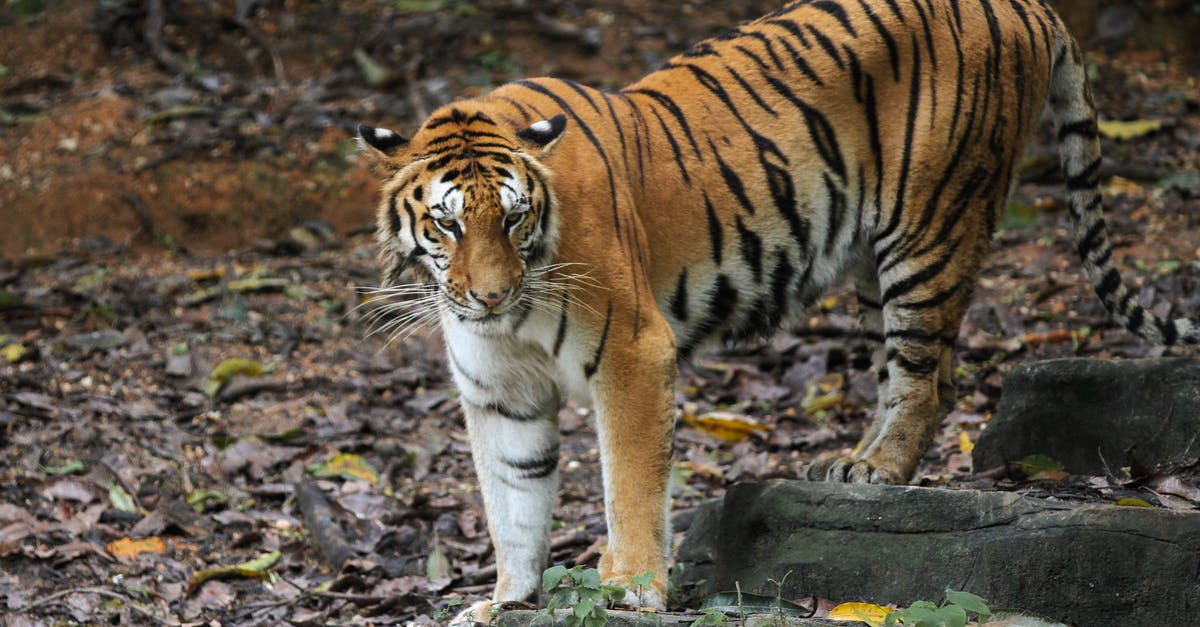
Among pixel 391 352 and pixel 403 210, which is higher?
pixel 403 210

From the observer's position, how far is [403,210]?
3.94 m

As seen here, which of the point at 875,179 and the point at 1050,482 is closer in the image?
the point at 1050,482

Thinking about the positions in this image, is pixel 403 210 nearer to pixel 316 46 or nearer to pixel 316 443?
pixel 316 443

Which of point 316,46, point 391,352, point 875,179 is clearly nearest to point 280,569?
point 391,352

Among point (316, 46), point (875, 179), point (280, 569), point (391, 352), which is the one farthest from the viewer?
point (316, 46)

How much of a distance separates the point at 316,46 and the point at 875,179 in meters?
7.05

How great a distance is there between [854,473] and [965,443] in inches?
44.2

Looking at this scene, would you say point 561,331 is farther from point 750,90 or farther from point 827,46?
point 827,46

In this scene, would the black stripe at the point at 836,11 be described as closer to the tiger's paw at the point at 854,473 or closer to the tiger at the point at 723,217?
the tiger at the point at 723,217

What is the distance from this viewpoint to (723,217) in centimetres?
454

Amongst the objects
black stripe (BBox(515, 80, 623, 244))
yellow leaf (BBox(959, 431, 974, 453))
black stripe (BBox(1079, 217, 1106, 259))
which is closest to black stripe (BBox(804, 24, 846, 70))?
black stripe (BBox(515, 80, 623, 244))

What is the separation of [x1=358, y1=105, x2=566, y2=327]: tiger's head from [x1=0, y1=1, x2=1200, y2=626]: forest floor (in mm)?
1101

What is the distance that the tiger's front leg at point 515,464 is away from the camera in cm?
431

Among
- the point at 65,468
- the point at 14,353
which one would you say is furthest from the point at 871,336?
the point at 14,353
